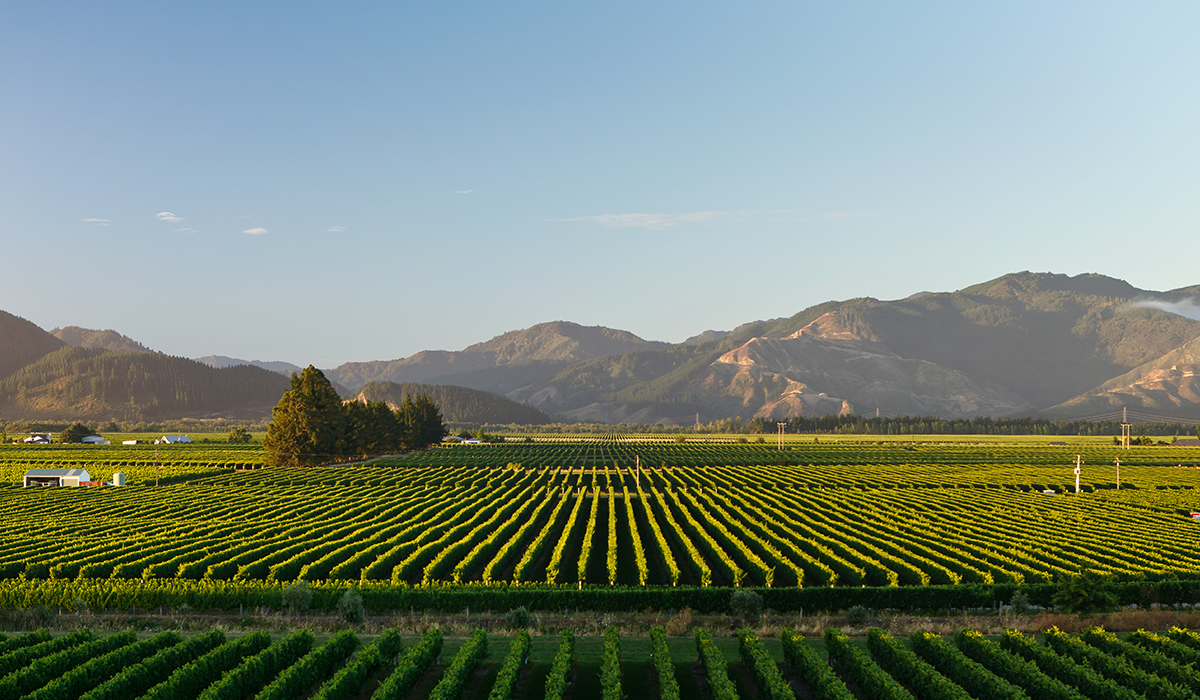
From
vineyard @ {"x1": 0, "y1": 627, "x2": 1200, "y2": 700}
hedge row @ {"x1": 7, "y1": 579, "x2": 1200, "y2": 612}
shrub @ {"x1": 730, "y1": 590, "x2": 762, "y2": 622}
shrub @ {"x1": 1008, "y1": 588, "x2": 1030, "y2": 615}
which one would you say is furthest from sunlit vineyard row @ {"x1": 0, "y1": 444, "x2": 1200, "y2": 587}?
vineyard @ {"x1": 0, "y1": 627, "x2": 1200, "y2": 700}

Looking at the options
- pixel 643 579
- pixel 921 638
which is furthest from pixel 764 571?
pixel 921 638

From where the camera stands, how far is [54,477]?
9669 centimetres

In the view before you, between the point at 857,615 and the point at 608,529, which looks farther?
the point at 608,529

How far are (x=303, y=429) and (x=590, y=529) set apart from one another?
8365cm

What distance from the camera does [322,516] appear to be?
6494cm

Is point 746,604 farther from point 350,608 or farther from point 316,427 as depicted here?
point 316,427

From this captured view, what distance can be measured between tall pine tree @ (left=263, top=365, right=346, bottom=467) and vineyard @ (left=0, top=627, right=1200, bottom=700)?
10448 cm

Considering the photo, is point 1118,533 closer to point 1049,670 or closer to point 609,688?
point 1049,670

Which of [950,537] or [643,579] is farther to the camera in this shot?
[950,537]

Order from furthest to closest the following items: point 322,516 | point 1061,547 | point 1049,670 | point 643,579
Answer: point 322,516 → point 1061,547 → point 643,579 → point 1049,670

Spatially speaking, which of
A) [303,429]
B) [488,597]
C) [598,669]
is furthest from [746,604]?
[303,429]

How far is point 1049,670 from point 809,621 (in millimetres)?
11415

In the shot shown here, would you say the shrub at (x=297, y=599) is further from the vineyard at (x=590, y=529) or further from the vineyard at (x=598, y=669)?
the vineyard at (x=598, y=669)

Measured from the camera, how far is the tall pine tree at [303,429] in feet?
420
